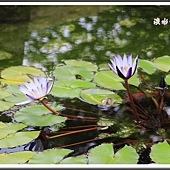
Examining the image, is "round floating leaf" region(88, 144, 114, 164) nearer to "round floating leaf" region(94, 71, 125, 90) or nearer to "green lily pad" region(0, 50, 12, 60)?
"round floating leaf" region(94, 71, 125, 90)

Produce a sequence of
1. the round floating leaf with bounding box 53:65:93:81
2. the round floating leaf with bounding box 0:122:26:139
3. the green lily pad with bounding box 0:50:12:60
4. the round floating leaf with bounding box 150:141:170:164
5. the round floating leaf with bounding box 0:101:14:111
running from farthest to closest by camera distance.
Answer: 1. the green lily pad with bounding box 0:50:12:60
2. the round floating leaf with bounding box 53:65:93:81
3. the round floating leaf with bounding box 0:101:14:111
4. the round floating leaf with bounding box 0:122:26:139
5. the round floating leaf with bounding box 150:141:170:164

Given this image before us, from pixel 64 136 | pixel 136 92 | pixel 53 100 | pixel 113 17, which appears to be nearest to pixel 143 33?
pixel 113 17

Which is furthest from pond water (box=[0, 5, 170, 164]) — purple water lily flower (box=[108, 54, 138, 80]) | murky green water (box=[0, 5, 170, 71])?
purple water lily flower (box=[108, 54, 138, 80])

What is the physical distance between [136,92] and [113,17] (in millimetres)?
734

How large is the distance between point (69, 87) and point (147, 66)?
11.1 inches

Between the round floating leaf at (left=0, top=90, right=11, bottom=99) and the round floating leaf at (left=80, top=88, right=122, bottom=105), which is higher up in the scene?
the round floating leaf at (left=80, top=88, right=122, bottom=105)

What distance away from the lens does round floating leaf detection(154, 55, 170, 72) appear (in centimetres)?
137

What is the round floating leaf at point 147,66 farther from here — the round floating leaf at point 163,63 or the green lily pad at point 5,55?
the green lily pad at point 5,55

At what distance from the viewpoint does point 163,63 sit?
55.6 inches

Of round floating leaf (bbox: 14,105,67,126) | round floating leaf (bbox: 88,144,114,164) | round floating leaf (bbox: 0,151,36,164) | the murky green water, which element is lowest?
round floating leaf (bbox: 0,151,36,164)

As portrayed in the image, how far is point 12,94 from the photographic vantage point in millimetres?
1260

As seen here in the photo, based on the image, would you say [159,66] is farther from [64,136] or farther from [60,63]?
[64,136]

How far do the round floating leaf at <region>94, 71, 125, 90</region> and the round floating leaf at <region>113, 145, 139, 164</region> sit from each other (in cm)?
29

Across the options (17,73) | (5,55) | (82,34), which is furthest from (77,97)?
(82,34)
